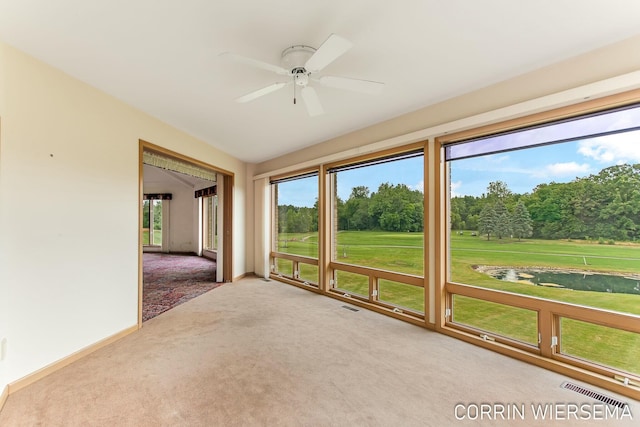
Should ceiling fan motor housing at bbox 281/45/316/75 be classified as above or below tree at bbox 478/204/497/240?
above

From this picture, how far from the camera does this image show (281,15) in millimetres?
1668

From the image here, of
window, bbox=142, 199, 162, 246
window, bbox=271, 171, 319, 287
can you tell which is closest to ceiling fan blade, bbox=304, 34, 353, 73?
window, bbox=271, 171, 319, 287

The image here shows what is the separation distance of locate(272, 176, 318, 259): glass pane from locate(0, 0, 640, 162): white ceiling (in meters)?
2.32

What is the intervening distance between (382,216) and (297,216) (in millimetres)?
1965

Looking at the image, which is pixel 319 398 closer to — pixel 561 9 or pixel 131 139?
pixel 561 9

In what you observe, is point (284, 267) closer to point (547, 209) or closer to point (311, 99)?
point (311, 99)

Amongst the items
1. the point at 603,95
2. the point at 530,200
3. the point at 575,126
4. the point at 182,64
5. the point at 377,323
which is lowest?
the point at 377,323

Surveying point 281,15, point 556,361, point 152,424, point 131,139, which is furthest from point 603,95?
point 131,139

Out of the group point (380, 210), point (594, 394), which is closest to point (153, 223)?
point (380, 210)

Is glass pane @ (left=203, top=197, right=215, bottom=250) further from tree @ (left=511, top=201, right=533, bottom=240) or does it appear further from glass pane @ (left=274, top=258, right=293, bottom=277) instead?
tree @ (left=511, top=201, right=533, bottom=240)

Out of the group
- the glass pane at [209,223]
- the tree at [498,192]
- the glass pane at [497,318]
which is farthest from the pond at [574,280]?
the glass pane at [209,223]

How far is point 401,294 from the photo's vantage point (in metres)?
3.56

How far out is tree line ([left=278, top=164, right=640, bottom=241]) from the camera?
2.05m

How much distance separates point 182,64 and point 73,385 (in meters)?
2.66
